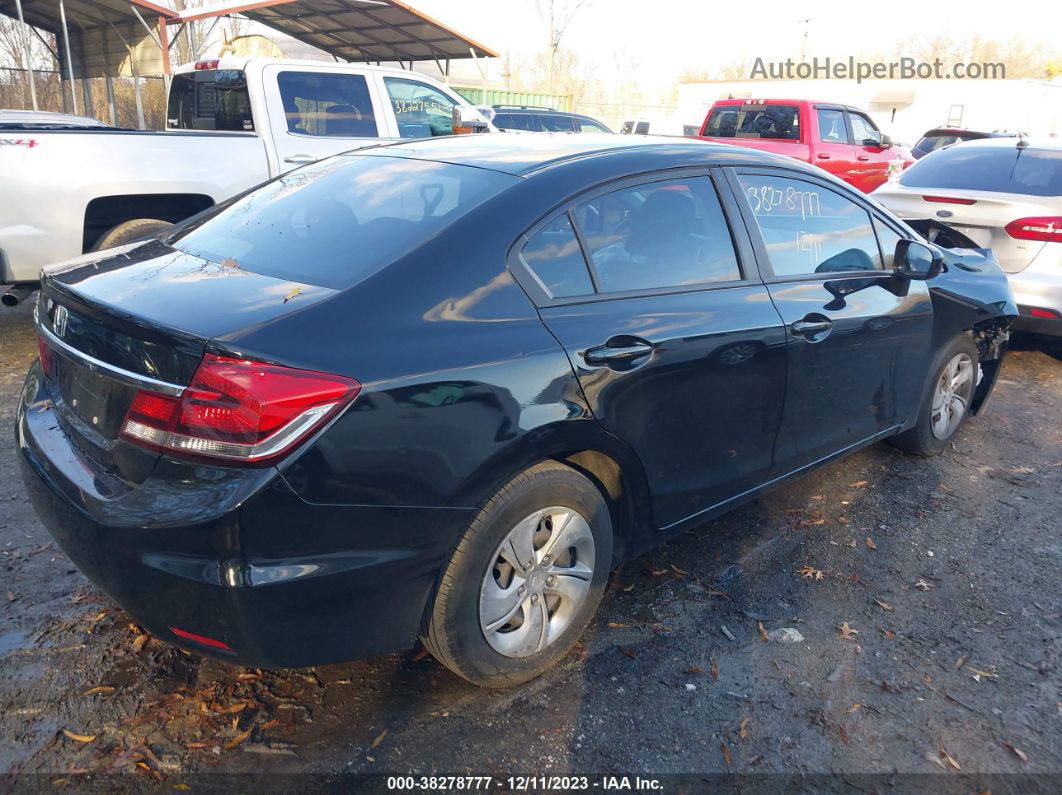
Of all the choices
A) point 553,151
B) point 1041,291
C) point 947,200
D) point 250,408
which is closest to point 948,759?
point 250,408

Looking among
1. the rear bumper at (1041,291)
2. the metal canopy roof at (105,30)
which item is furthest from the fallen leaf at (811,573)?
the metal canopy roof at (105,30)

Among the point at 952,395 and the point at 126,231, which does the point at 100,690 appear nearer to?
the point at 126,231

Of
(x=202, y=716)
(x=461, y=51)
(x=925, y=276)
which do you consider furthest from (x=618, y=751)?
(x=461, y=51)

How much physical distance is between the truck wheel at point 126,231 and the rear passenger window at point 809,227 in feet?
14.1

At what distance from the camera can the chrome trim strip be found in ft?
7.14

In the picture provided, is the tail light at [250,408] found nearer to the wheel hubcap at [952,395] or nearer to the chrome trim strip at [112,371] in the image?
the chrome trim strip at [112,371]

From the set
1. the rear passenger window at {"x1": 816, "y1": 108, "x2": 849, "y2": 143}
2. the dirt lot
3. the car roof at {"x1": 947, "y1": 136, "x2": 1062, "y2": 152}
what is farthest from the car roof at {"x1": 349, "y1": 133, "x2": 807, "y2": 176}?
the rear passenger window at {"x1": 816, "y1": 108, "x2": 849, "y2": 143}

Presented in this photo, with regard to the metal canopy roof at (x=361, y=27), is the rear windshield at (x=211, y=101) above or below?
below

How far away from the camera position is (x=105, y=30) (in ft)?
53.1

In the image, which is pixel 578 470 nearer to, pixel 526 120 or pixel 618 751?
pixel 618 751

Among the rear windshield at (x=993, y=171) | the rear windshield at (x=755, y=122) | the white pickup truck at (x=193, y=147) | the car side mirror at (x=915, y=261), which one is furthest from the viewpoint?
the rear windshield at (x=755, y=122)

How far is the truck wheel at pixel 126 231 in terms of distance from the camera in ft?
19.7

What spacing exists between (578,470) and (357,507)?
0.84m

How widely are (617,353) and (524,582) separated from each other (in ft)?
2.58
